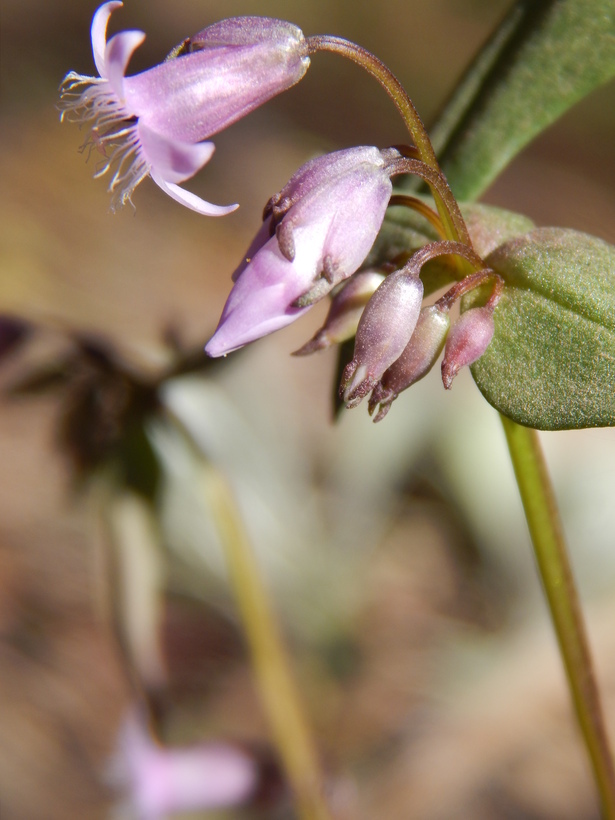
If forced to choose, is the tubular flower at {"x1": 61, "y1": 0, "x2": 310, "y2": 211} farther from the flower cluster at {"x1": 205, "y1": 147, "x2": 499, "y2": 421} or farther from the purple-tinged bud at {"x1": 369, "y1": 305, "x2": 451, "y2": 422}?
the purple-tinged bud at {"x1": 369, "y1": 305, "x2": 451, "y2": 422}

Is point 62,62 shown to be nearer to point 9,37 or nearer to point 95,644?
point 9,37

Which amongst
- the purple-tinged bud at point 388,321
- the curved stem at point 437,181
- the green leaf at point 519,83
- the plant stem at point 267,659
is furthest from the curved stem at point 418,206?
the plant stem at point 267,659

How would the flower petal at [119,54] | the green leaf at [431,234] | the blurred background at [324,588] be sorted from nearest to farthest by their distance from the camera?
the flower petal at [119,54], the green leaf at [431,234], the blurred background at [324,588]

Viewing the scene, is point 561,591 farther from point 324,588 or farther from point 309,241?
point 324,588

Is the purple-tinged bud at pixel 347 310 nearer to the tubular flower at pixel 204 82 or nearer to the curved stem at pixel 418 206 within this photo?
the curved stem at pixel 418 206

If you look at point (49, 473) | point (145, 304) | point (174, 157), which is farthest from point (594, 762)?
point (145, 304)

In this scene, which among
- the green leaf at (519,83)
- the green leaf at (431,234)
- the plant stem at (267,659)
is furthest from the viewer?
the plant stem at (267,659)
